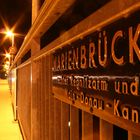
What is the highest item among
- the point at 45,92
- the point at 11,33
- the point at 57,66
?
the point at 11,33

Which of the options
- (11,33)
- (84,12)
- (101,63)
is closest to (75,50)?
(101,63)

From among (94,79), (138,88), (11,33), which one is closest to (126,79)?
(138,88)

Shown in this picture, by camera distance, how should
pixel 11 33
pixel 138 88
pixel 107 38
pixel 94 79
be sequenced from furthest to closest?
pixel 11 33 < pixel 94 79 < pixel 107 38 < pixel 138 88

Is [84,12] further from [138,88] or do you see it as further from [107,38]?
[138,88]

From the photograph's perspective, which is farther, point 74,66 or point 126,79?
point 74,66

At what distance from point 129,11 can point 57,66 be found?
1.48 meters

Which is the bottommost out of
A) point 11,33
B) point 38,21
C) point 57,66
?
point 57,66

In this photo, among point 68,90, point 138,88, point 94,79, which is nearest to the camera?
point 138,88

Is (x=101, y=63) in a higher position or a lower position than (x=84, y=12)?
lower

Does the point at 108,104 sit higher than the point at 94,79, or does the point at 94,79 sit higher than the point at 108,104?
the point at 94,79

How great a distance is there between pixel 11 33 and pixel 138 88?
2158 centimetres

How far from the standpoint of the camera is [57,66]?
2.65m

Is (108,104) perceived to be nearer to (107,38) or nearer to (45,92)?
(107,38)

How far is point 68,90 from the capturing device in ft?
7.28
